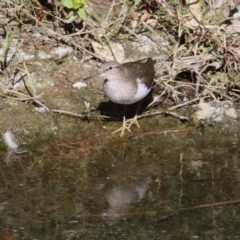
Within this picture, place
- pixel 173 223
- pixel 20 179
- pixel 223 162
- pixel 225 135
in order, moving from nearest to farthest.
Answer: pixel 173 223
pixel 20 179
pixel 223 162
pixel 225 135

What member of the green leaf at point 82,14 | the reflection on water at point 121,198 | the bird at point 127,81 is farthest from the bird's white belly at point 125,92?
the reflection on water at point 121,198

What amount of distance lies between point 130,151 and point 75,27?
164 cm

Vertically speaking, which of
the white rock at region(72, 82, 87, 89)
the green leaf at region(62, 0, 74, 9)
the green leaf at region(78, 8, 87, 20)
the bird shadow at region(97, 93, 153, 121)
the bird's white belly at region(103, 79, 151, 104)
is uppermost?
the green leaf at region(62, 0, 74, 9)

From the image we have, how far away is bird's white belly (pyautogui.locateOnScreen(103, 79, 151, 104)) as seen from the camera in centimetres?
576

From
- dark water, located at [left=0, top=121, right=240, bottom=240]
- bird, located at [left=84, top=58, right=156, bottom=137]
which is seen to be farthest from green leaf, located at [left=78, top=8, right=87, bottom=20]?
dark water, located at [left=0, top=121, right=240, bottom=240]

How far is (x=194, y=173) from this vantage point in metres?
5.04

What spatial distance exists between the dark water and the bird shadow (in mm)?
376

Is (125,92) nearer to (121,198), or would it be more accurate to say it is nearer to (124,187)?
(124,187)

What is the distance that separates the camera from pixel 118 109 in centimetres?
612

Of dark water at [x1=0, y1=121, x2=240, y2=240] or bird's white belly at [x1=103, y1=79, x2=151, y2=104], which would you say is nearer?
dark water at [x1=0, y1=121, x2=240, y2=240]

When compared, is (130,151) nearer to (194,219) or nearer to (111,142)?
(111,142)

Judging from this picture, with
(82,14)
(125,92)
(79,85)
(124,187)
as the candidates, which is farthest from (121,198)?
(82,14)

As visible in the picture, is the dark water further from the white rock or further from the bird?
the white rock

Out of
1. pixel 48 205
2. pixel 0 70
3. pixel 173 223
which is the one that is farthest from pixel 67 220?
pixel 0 70
